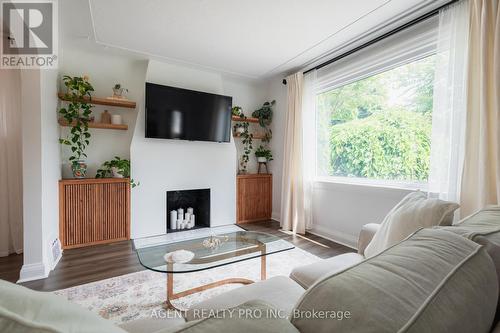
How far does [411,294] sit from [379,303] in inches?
3.0

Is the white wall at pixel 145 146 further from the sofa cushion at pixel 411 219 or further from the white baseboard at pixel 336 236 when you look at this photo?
the sofa cushion at pixel 411 219

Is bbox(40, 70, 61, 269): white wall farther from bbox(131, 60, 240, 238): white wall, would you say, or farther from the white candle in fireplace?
the white candle in fireplace

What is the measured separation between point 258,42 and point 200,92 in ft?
3.84

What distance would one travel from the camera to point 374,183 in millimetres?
2654

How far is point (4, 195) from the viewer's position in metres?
2.45

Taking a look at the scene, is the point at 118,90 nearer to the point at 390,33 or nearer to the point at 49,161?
the point at 49,161

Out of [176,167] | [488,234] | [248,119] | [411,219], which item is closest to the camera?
[488,234]

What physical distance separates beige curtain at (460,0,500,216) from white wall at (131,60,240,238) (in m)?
2.90

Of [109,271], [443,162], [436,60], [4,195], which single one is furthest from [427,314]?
[4,195]

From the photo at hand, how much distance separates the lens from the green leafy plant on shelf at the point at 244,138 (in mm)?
3932

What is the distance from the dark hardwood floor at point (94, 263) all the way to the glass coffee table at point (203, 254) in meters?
0.66

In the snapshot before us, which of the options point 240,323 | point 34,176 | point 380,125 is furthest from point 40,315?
point 380,125

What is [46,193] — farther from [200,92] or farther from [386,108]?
[386,108]

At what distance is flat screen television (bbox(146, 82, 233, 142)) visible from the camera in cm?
308
